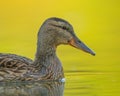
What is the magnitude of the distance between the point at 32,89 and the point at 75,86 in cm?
62

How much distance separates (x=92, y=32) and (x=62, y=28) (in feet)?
14.3

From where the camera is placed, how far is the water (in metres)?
12.6

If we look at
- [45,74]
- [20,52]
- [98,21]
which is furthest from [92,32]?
[45,74]

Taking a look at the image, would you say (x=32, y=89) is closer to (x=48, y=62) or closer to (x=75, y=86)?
(x=75, y=86)

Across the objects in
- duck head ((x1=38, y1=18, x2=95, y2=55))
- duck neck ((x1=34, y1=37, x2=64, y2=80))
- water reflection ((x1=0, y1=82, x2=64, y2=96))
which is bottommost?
water reflection ((x1=0, y1=82, x2=64, y2=96))

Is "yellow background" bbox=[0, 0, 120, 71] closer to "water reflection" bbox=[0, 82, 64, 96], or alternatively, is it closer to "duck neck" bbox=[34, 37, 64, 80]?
"duck neck" bbox=[34, 37, 64, 80]

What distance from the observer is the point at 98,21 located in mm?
20312

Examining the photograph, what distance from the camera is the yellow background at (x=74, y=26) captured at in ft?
49.8

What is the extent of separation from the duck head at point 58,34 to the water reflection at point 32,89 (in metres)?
0.86

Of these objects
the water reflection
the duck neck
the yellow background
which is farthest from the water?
the yellow background

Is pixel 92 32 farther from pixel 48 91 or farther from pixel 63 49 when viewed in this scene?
pixel 48 91

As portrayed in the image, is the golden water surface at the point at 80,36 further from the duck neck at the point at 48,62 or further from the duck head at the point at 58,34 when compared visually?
the duck head at the point at 58,34

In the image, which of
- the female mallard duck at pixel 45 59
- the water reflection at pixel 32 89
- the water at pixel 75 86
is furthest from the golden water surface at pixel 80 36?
the female mallard duck at pixel 45 59

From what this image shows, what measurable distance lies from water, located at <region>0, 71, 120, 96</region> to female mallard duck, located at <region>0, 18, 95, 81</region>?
7.6 inches
